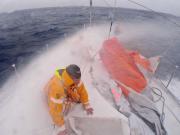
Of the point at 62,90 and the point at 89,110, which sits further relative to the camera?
the point at 89,110

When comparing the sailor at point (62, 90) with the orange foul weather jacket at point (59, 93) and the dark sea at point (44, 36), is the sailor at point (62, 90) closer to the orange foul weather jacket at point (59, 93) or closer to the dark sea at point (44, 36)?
the orange foul weather jacket at point (59, 93)

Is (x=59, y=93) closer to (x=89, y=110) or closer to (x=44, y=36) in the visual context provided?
(x=89, y=110)

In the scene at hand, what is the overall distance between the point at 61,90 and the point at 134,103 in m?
1.53

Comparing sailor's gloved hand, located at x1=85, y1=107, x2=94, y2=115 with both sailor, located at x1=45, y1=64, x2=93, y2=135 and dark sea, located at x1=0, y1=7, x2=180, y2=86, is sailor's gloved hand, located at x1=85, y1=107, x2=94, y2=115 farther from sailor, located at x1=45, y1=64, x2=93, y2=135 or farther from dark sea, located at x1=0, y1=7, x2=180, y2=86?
dark sea, located at x1=0, y1=7, x2=180, y2=86

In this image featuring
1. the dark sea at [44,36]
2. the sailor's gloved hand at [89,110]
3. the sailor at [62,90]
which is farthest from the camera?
the dark sea at [44,36]

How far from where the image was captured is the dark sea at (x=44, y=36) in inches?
289

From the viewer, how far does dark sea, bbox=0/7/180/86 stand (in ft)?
24.1

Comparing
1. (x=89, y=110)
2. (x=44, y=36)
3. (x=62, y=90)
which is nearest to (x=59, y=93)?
(x=62, y=90)

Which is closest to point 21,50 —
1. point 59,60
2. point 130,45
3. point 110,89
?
point 59,60

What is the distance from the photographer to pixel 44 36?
976cm

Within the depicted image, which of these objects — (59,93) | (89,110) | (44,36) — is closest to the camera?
(59,93)

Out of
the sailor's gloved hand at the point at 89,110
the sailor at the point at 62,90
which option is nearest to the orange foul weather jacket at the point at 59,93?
the sailor at the point at 62,90

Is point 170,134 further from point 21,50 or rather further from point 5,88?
point 21,50

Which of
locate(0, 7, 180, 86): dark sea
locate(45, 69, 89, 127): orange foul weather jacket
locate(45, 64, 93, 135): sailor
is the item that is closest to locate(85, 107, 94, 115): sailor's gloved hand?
locate(45, 64, 93, 135): sailor
